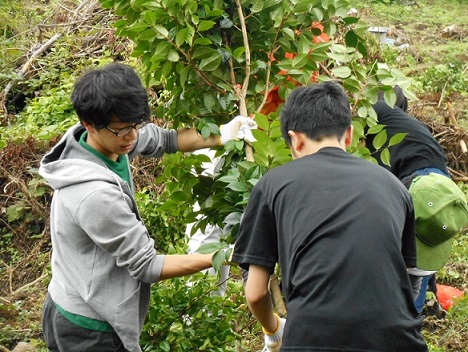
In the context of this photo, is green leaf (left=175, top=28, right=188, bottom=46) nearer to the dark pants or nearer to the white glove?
the white glove

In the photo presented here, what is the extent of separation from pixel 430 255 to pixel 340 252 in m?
1.54

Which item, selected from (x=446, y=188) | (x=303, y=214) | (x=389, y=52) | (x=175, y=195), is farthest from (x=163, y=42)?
(x=389, y=52)

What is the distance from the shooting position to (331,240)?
85.8 inches

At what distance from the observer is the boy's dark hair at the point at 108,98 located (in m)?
2.52

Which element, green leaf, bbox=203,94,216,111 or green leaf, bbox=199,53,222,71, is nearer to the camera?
green leaf, bbox=199,53,222,71

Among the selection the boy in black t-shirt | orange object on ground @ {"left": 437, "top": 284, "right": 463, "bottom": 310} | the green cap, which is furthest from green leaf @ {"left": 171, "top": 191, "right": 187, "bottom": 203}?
orange object on ground @ {"left": 437, "top": 284, "right": 463, "bottom": 310}

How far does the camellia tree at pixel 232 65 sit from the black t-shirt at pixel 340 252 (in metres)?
0.53

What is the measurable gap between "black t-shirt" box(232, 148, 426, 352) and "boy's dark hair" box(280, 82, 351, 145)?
77 millimetres

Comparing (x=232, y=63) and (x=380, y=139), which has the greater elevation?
(x=232, y=63)

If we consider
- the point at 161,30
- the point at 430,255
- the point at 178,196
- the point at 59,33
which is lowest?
the point at 59,33

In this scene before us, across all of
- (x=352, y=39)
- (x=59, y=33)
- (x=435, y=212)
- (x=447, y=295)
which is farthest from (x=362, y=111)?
(x=59, y=33)

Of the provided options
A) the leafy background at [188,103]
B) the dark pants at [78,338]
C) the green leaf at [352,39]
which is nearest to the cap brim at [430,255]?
the leafy background at [188,103]

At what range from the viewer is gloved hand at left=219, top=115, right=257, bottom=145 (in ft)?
9.70

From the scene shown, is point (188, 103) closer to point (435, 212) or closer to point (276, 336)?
point (276, 336)
